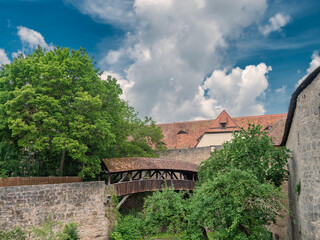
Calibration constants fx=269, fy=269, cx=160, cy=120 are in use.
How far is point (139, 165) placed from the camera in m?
16.4

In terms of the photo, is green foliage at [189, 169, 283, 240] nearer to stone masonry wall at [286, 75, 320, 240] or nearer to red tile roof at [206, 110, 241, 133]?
stone masonry wall at [286, 75, 320, 240]

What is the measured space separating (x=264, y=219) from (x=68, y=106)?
10157 millimetres

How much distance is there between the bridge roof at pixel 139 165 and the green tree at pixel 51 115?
40.1 inches

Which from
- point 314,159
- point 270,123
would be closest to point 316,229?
point 314,159

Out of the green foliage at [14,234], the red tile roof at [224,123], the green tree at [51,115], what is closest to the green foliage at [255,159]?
the green tree at [51,115]

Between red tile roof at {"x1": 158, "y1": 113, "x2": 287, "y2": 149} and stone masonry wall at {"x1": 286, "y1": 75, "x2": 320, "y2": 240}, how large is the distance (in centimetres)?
1998

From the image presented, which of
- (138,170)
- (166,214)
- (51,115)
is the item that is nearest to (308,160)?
(166,214)

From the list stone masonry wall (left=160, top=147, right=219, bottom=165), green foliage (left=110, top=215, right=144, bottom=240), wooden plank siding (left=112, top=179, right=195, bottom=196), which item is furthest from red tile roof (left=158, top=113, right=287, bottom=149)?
green foliage (left=110, top=215, right=144, bottom=240)

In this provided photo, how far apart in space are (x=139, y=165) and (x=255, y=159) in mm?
7035

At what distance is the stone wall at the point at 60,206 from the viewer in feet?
33.1

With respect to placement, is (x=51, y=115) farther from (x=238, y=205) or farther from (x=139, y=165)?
(x=238, y=205)

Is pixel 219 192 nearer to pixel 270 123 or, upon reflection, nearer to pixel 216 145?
pixel 216 145

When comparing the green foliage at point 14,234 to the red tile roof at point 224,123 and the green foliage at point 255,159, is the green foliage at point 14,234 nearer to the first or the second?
the green foliage at point 255,159

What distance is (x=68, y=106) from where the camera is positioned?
13.6m
